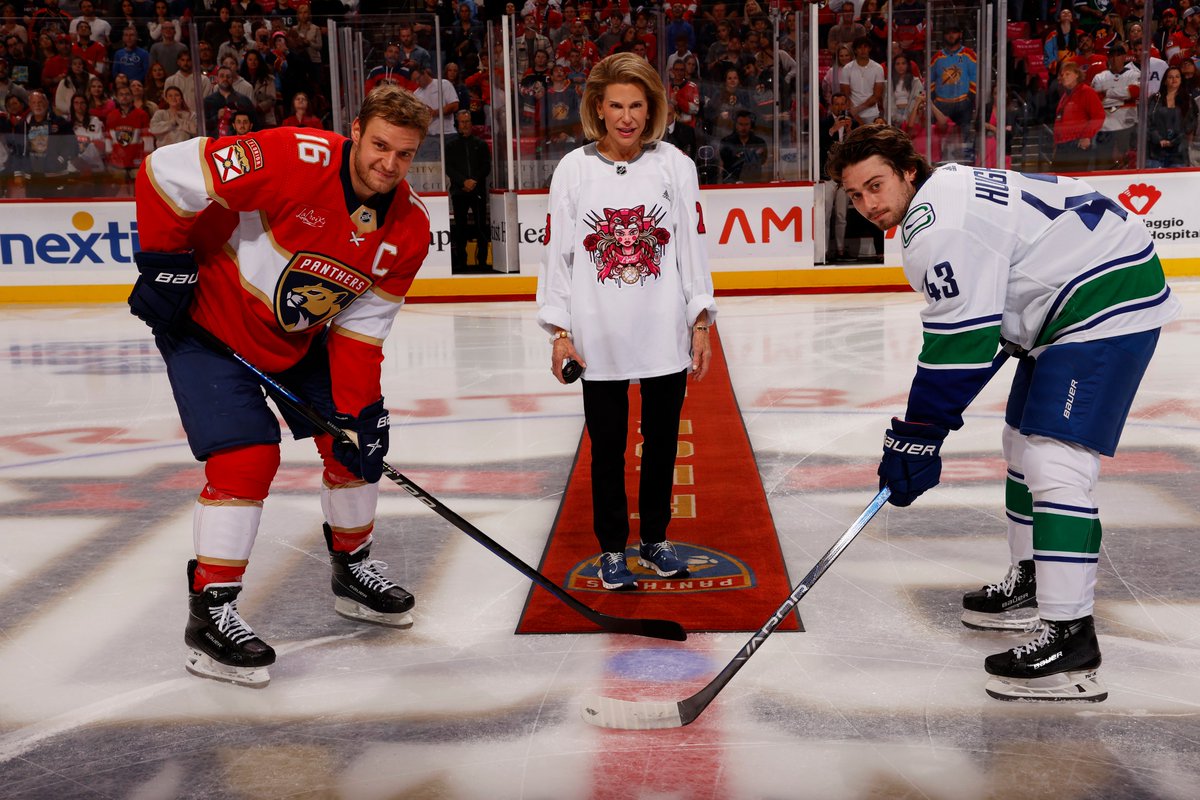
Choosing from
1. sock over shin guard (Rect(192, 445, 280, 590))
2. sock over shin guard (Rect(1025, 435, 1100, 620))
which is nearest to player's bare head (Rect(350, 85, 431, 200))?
sock over shin guard (Rect(192, 445, 280, 590))

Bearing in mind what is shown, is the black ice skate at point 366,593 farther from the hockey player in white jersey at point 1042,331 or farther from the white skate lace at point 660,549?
the hockey player in white jersey at point 1042,331

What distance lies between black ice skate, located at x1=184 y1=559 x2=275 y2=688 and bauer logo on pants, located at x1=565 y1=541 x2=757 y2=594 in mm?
797

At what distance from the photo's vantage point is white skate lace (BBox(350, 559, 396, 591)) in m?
2.82

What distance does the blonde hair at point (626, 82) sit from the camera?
272cm

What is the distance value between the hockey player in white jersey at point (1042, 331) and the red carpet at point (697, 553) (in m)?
0.59

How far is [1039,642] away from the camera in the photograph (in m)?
2.31

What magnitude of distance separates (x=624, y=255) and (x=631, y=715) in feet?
3.51

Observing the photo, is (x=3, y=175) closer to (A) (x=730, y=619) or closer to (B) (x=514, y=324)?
(B) (x=514, y=324)

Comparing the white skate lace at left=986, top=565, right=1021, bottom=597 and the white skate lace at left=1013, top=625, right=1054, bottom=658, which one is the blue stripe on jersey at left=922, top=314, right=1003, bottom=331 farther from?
the white skate lace at left=986, top=565, right=1021, bottom=597

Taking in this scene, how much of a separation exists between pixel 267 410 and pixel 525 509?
127cm

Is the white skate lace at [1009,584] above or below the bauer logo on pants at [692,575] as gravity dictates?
above

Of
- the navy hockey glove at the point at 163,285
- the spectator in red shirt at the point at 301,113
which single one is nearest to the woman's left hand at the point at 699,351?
the navy hockey glove at the point at 163,285

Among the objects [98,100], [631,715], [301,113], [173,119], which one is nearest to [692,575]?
[631,715]

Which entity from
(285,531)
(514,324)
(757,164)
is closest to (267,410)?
(285,531)
